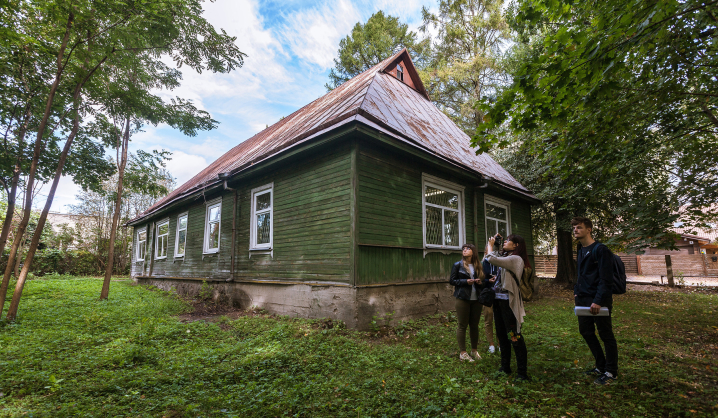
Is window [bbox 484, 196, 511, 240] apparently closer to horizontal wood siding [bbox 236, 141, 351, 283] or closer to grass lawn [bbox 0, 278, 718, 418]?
grass lawn [bbox 0, 278, 718, 418]

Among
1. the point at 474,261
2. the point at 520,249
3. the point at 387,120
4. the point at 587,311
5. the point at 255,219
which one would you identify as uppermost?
the point at 387,120

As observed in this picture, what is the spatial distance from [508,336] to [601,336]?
3.32 feet

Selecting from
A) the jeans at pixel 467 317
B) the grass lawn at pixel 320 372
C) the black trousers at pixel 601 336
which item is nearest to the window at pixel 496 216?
the grass lawn at pixel 320 372

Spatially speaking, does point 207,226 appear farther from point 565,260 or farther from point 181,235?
point 565,260

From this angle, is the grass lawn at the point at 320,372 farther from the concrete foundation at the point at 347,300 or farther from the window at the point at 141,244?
the window at the point at 141,244

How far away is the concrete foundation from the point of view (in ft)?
22.4

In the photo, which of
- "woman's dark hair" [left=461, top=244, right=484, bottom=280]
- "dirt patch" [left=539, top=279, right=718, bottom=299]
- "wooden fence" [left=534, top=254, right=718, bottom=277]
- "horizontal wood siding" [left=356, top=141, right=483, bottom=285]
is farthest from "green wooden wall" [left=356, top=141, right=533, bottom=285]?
"wooden fence" [left=534, top=254, right=718, bottom=277]

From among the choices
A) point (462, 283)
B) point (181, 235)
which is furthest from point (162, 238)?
point (462, 283)

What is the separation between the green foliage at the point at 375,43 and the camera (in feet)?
84.4

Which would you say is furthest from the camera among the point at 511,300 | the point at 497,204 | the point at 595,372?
the point at 497,204

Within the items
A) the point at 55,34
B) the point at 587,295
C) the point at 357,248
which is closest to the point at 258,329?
the point at 357,248

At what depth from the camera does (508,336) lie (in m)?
4.00

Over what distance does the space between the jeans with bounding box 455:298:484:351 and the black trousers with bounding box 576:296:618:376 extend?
1287 millimetres

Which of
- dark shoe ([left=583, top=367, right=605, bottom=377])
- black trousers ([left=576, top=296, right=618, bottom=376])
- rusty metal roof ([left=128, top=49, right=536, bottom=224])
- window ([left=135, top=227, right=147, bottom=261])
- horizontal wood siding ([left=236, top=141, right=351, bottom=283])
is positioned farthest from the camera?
window ([left=135, top=227, right=147, bottom=261])
